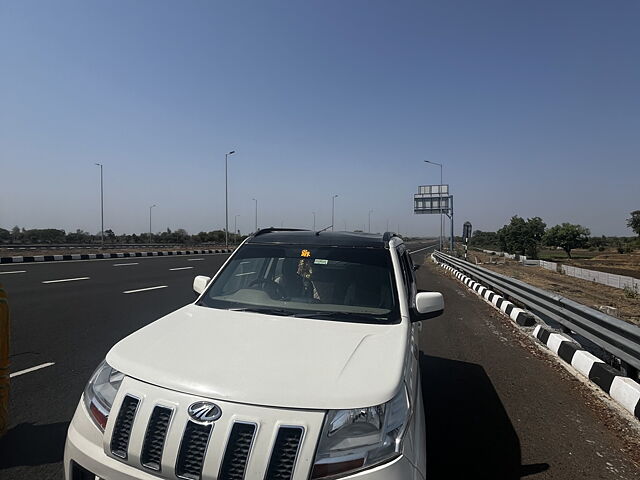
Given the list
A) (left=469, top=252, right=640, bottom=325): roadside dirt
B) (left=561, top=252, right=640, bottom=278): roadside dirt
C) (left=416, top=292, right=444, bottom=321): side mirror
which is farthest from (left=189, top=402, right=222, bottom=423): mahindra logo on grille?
(left=561, top=252, right=640, bottom=278): roadside dirt

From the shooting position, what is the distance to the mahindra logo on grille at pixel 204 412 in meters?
1.66

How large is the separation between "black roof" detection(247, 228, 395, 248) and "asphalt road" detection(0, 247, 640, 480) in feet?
5.77

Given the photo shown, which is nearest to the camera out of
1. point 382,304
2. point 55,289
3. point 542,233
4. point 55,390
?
point 382,304

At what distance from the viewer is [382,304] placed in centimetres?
291

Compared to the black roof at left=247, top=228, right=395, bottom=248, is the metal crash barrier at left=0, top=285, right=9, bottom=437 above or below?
below

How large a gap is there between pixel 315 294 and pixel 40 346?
471 cm

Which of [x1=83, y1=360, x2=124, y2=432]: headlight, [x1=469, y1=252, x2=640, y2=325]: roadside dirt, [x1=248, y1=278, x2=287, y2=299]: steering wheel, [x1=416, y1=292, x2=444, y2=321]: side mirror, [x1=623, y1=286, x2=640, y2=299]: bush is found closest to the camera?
[x1=83, y1=360, x2=124, y2=432]: headlight

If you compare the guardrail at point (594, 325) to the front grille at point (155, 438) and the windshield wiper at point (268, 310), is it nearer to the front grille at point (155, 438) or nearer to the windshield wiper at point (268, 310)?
the windshield wiper at point (268, 310)

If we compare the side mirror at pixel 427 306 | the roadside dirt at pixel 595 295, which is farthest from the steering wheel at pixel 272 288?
the roadside dirt at pixel 595 295

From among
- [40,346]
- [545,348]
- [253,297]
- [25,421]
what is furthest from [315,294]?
[545,348]

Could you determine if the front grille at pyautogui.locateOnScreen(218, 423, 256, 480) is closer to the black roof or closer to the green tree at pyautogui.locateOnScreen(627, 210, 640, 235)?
the black roof

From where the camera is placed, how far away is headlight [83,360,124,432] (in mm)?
1937

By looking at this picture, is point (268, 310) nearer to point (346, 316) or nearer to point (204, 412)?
point (346, 316)

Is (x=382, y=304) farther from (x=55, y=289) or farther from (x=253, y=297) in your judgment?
(x=55, y=289)
